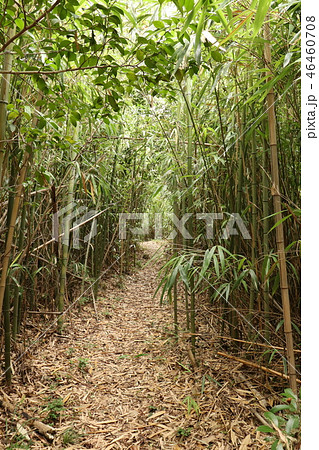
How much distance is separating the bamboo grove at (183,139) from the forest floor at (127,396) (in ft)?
0.41

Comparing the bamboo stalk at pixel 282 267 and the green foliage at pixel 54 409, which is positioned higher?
the bamboo stalk at pixel 282 267

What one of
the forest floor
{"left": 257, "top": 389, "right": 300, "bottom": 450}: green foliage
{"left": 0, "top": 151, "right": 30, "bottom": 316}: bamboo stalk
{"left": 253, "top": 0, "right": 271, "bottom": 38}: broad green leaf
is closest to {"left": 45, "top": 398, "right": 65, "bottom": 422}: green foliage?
the forest floor

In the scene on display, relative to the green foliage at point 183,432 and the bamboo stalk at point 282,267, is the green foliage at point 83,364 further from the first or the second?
the bamboo stalk at point 282,267

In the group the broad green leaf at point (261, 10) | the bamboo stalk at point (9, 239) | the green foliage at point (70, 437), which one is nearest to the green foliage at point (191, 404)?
the green foliage at point (70, 437)

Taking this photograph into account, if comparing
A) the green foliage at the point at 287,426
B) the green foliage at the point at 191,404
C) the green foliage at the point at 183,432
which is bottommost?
the green foliage at the point at 183,432

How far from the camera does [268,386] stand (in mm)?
1277

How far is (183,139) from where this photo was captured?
212 cm

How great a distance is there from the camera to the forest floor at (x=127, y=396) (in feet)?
3.88

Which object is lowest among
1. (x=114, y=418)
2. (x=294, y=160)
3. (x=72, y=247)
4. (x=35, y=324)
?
(x=114, y=418)

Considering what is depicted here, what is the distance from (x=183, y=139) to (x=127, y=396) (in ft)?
5.10

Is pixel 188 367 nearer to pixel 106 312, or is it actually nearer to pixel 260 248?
pixel 260 248

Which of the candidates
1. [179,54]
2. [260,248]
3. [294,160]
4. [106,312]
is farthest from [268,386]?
[106,312]

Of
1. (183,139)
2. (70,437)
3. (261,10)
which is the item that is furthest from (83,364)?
(261,10)

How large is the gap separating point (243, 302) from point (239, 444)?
66cm
